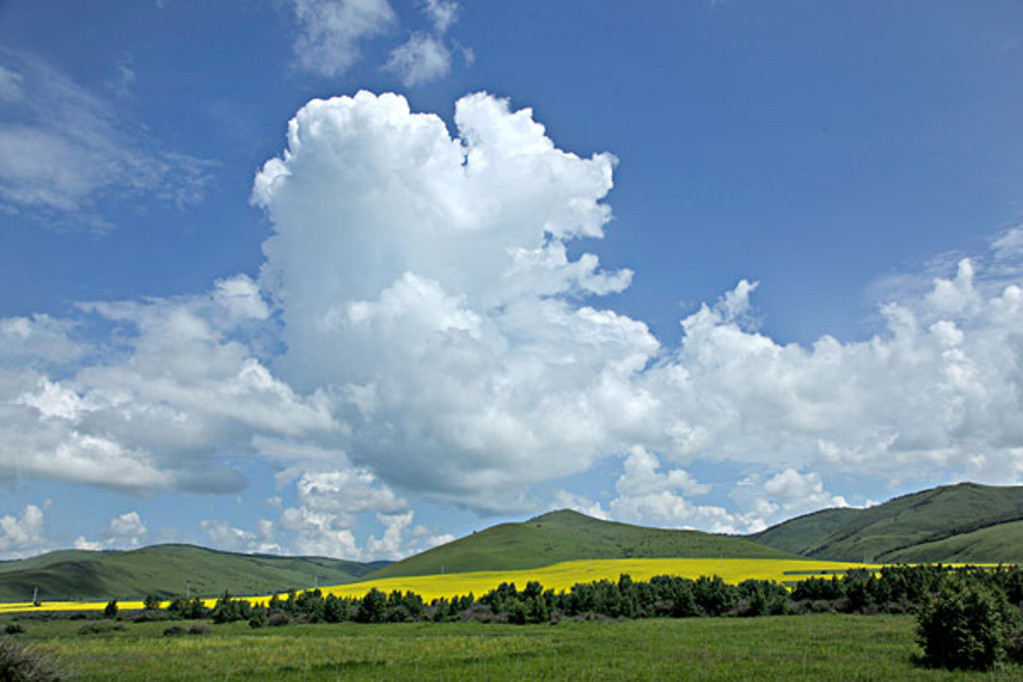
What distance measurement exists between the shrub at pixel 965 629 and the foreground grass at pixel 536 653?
1.51 meters

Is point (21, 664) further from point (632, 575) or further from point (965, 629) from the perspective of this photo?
point (632, 575)

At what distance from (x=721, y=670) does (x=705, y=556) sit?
174582mm

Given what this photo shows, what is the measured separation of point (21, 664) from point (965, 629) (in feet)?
152

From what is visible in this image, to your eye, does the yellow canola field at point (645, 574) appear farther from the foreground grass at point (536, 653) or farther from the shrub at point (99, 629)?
the foreground grass at point (536, 653)

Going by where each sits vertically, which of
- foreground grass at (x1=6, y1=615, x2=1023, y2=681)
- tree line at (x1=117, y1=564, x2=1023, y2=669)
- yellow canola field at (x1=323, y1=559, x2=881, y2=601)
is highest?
yellow canola field at (x1=323, y1=559, x2=881, y2=601)

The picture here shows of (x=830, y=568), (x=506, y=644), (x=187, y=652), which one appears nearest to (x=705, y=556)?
(x=830, y=568)

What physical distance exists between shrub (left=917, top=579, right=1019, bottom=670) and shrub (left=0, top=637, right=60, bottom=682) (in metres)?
44.5

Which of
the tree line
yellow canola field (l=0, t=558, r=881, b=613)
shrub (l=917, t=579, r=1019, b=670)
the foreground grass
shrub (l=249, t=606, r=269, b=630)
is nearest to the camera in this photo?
shrub (l=917, t=579, r=1019, b=670)

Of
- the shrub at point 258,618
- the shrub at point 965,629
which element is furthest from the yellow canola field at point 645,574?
the shrub at point 965,629

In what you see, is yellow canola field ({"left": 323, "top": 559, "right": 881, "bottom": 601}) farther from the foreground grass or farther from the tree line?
the foreground grass

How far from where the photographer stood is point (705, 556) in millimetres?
199250

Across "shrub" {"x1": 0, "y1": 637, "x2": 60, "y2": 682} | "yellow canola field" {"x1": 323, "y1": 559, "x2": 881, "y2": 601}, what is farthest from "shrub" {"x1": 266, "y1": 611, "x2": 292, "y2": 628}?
"shrub" {"x1": 0, "y1": 637, "x2": 60, "y2": 682}

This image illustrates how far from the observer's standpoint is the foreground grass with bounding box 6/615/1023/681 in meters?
37.3

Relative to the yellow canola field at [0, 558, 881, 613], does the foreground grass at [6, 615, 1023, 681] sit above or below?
below
